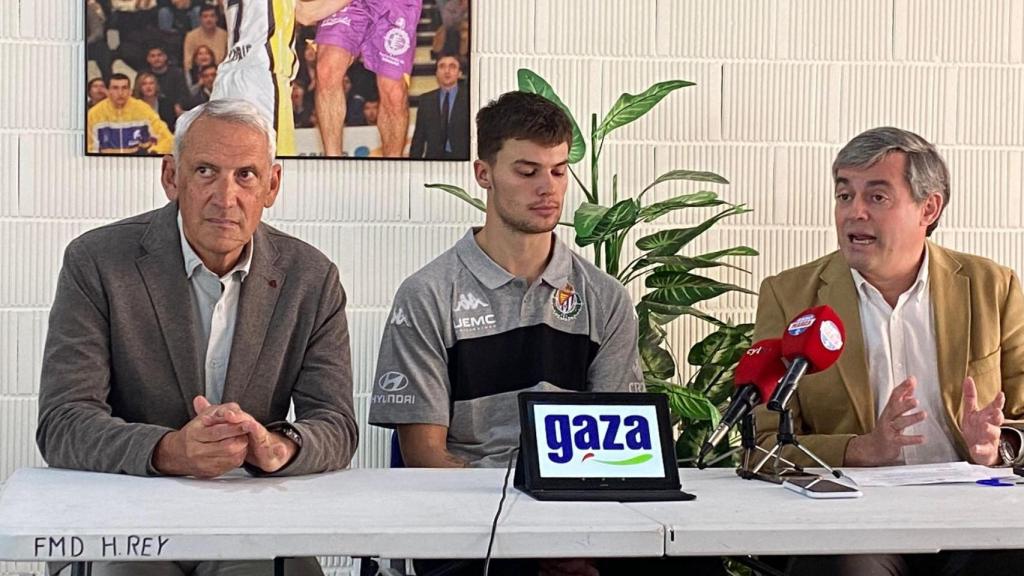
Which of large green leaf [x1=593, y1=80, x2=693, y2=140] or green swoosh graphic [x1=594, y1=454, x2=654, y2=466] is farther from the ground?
large green leaf [x1=593, y1=80, x2=693, y2=140]

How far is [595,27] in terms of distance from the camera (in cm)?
378

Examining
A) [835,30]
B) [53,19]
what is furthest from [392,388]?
[835,30]

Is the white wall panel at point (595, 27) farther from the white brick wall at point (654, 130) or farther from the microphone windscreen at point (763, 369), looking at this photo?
the microphone windscreen at point (763, 369)

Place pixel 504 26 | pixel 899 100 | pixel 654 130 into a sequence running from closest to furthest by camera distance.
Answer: pixel 504 26, pixel 654 130, pixel 899 100

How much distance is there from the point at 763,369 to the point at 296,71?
1.88 metres

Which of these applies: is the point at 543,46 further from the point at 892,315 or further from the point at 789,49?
the point at 892,315

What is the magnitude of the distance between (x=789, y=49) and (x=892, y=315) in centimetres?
136

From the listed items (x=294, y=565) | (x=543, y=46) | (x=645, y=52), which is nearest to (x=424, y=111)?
(x=543, y=46)

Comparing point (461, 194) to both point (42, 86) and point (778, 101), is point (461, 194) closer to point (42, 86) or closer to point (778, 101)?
point (778, 101)

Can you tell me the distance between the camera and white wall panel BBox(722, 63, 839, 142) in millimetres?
3869

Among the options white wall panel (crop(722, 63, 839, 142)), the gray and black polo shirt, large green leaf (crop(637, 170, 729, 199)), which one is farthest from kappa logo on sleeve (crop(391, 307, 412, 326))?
white wall panel (crop(722, 63, 839, 142))

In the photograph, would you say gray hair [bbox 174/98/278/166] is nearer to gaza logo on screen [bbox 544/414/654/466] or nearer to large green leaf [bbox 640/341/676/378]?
gaza logo on screen [bbox 544/414/654/466]

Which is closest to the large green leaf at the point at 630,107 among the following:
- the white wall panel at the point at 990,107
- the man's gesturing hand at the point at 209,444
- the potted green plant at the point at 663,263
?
the potted green plant at the point at 663,263

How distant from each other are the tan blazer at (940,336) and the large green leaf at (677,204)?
0.64 meters
